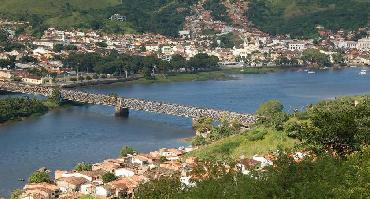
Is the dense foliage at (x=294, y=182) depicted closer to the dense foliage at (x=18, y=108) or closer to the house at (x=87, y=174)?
the house at (x=87, y=174)

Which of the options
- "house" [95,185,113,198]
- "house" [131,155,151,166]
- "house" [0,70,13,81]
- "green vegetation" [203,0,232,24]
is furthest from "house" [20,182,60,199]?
"green vegetation" [203,0,232,24]

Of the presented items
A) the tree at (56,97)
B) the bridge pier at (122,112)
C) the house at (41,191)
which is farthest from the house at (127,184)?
the tree at (56,97)

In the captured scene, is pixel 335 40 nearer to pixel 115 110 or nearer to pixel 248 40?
pixel 248 40

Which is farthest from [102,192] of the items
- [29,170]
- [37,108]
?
[37,108]

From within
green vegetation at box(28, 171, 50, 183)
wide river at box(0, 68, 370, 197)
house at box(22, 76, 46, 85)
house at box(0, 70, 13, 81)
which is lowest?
wide river at box(0, 68, 370, 197)

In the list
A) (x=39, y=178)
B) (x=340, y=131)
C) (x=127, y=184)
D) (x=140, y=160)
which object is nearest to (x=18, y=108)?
(x=140, y=160)

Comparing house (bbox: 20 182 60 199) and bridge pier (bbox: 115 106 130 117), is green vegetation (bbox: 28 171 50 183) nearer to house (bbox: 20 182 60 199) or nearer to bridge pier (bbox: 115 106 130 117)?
house (bbox: 20 182 60 199)
